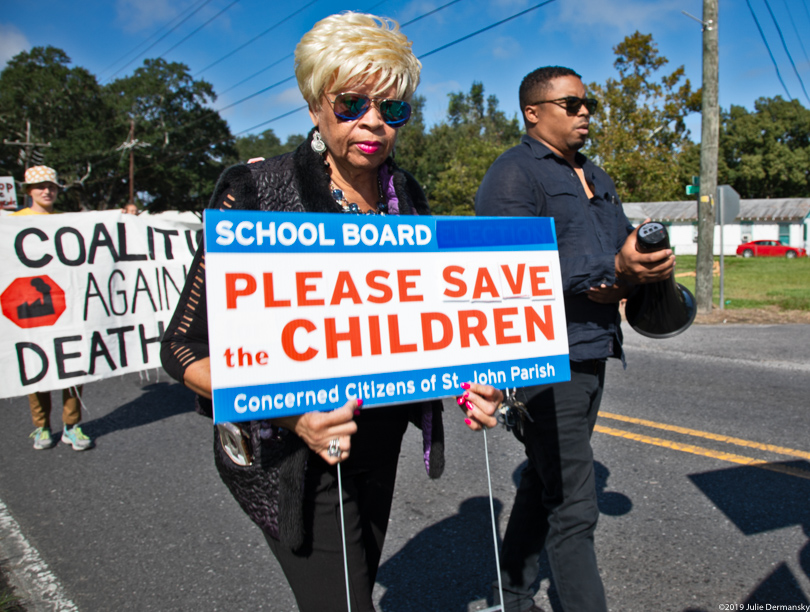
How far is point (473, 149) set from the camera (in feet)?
108

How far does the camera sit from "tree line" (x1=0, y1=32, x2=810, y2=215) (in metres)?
29.5

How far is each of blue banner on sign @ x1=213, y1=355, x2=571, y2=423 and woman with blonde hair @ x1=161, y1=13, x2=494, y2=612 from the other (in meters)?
0.05

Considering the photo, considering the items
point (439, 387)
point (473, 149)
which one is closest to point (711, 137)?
point (439, 387)

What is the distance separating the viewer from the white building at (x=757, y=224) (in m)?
42.1

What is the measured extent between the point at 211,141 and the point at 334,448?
5161 centimetres

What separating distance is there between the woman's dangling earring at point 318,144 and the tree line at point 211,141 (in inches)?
1140

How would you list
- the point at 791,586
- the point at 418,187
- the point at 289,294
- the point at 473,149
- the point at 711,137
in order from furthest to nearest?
the point at 473,149 < the point at 711,137 < the point at 791,586 < the point at 418,187 < the point at 289,294

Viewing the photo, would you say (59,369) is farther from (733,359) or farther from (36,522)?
(733,359)

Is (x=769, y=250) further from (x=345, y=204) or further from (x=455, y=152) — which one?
(x=345, y=204)

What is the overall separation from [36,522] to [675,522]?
356cm

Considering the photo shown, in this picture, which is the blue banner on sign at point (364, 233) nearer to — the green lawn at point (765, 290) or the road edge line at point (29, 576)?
the road edge line at point (29, 576)

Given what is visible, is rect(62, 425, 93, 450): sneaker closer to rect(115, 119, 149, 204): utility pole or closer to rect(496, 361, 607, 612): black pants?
rect(496, 361, 607, 612): black pants

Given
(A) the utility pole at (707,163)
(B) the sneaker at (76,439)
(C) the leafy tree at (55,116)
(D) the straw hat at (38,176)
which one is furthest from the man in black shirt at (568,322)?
(C) the leafy tree at (55,116)

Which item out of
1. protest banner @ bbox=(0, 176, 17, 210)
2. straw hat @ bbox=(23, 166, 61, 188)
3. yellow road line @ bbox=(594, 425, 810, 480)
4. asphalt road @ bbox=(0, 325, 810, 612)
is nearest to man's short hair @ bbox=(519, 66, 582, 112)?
asphalt road @ bbox=(0, 325, 810, 612)
